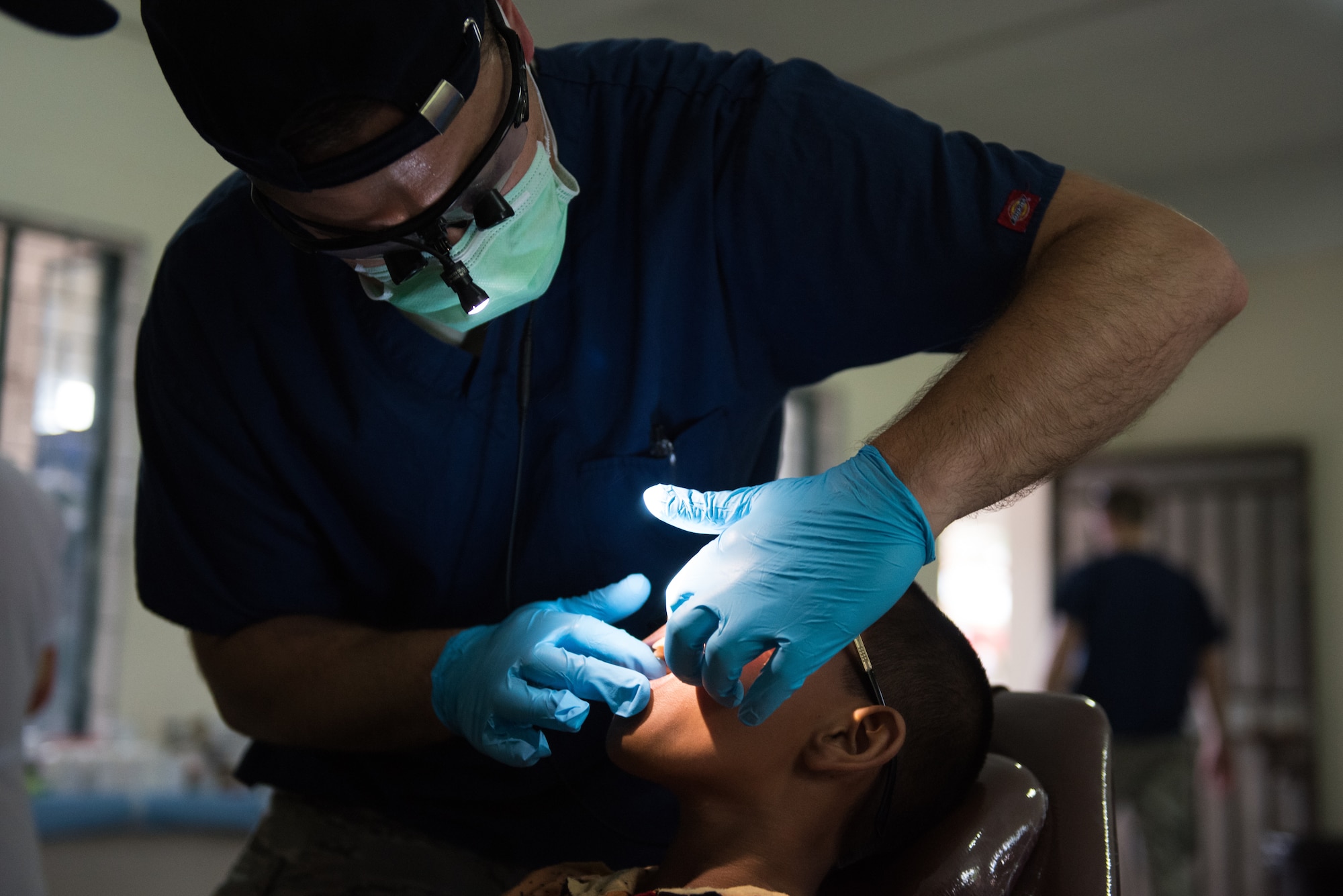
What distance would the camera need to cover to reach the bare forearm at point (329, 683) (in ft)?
4.29

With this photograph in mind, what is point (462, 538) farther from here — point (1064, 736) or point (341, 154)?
point (1064, 736)

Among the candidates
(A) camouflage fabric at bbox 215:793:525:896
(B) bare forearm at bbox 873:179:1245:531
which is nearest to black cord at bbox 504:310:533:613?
(A) camouflage fabric at bbox 215:793:525:896

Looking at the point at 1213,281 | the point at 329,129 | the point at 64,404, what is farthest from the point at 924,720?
the point at 64,404

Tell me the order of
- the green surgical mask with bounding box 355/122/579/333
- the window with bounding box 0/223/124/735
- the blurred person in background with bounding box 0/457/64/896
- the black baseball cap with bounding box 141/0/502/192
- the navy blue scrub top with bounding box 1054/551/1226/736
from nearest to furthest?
the black baseball cap with bounding box 141/0/502/192, the green surgical mask with bounding box 355/122/579/333, the blurred person in background with bounding box 0/457/64/896, the window with bounding box 0/223/124/735, the navy blue scrub top with bounding box 1054/551/1226/736

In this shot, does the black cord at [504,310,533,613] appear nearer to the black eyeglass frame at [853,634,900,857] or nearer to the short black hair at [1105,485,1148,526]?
the black eyeglass frame at [853,634,900,857]

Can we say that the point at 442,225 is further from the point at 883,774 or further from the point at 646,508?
the point at 883,774

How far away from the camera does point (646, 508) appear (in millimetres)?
1327

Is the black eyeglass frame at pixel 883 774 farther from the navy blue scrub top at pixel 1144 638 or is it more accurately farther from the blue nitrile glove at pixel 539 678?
the navy blue scrub top at pixel 1144 638

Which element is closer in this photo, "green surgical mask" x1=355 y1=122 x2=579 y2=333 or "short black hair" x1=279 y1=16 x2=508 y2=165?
"short black hair" x1=279 y1=16 x2=508 y2=165

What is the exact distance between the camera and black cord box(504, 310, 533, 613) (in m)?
1.35

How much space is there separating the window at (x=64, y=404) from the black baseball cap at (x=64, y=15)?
3236mm

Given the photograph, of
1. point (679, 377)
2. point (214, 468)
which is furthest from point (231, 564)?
point (679, 377)

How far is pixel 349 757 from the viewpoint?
146 cm

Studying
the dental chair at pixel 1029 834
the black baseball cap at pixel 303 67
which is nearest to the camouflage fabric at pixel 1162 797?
the dental chair at pixel 1029 834
